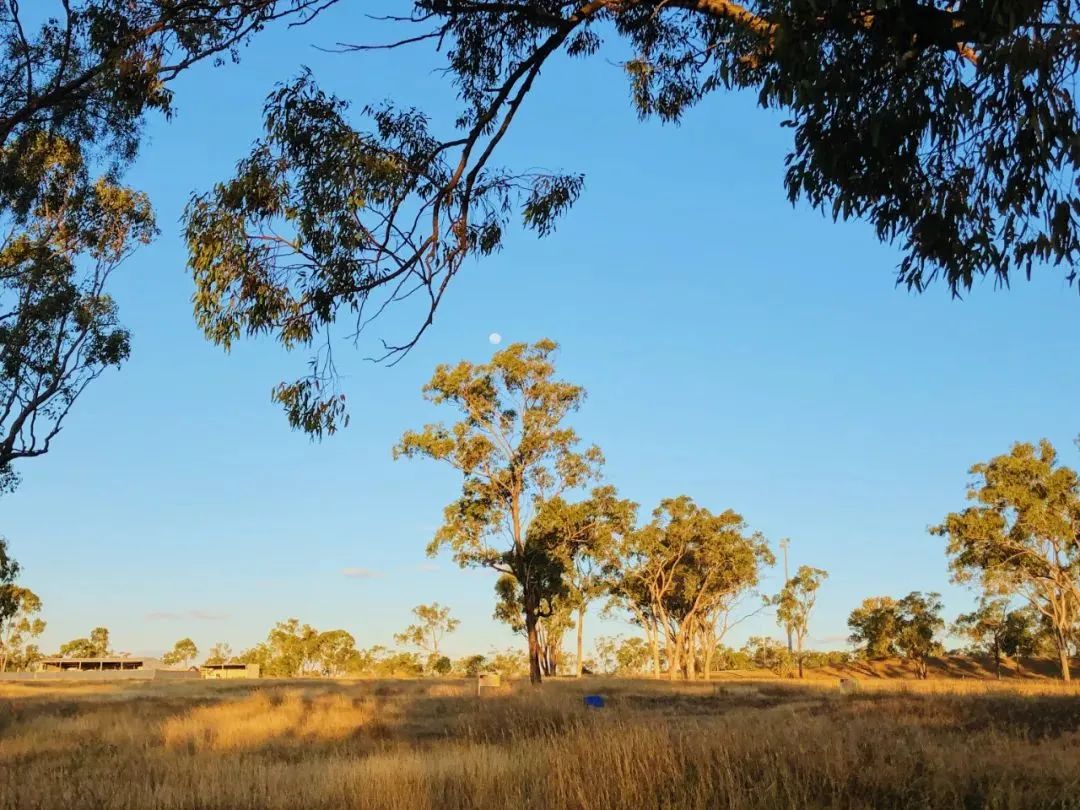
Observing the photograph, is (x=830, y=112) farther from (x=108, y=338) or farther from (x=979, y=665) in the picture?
(x=979, y=665)

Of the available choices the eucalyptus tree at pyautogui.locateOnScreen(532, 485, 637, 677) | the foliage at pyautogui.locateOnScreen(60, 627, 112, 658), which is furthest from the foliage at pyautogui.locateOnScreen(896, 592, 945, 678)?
the foliage at pyautogui.locateOnScreen(60, 627, 112, 658)

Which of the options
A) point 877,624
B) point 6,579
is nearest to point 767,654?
point 877,624

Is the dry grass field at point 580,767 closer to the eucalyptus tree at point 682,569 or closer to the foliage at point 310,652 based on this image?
the eucalyptus tree at point 682,569

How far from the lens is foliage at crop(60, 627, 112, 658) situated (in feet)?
338

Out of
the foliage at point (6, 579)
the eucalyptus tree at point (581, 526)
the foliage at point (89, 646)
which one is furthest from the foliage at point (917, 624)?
the foliage at point (89, 646)

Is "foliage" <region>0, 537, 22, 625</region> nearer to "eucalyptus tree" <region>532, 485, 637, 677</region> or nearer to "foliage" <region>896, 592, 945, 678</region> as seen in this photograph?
"eucalyptus tree" <region>532, 485, 637, 677</region>

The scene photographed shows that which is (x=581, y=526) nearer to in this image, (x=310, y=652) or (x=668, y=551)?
(x=668, y=551)

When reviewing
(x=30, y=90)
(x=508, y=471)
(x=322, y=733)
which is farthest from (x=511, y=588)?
(x=30, y=90)

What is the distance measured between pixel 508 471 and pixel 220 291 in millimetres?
29682

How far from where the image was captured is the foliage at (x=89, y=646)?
4058 inches

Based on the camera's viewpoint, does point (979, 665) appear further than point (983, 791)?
Yes

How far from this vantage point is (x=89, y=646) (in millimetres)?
103938

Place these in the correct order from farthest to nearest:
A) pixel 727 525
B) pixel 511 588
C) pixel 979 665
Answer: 1. pixel 979 665
2. pixel 727 525
3. pixel 511 588

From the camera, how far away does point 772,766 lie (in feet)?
22.4
